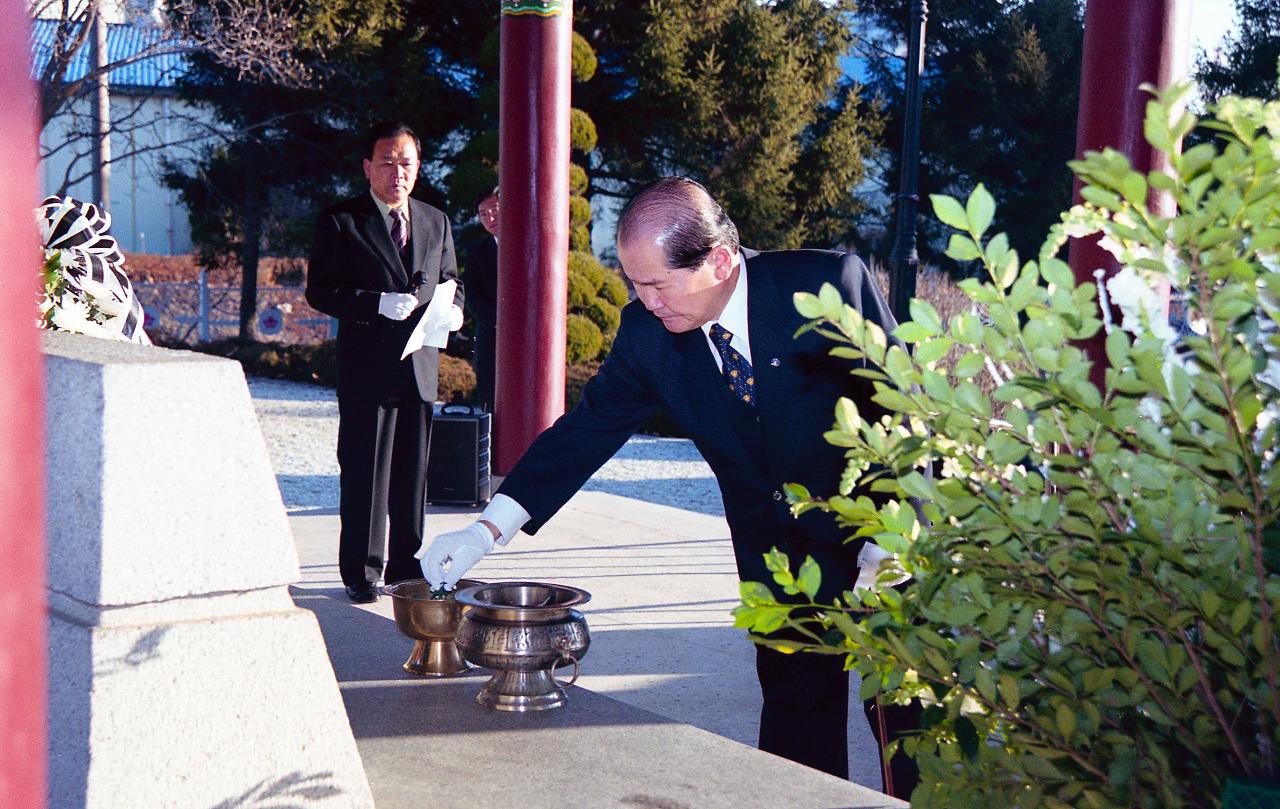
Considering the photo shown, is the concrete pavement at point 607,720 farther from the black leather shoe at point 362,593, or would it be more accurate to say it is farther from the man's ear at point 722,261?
the man's ear at point 722,261

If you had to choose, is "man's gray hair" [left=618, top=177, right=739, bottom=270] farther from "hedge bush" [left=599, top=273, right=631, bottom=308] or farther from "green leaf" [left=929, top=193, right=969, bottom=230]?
"hedge bush" [left=599, top=273, right=631, bottom=308]

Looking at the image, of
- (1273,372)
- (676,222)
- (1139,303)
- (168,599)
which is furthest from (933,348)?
(676,222)

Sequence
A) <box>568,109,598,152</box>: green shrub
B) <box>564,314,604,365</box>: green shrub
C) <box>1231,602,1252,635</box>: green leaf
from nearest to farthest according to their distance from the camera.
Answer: <box>1231,602,1252,635</box>: green leaf → <box>564,314,604,365</box>: green shrub → <box>568,109,598,152</box>: green shrub

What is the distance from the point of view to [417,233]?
6.07 m

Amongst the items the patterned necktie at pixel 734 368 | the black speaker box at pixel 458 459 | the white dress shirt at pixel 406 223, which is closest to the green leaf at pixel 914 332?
the patterned necktie at pixel 734 368

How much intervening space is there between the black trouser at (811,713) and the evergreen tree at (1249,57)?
2003cm

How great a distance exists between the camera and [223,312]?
72.9 feet

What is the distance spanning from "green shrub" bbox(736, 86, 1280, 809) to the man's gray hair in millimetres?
1600

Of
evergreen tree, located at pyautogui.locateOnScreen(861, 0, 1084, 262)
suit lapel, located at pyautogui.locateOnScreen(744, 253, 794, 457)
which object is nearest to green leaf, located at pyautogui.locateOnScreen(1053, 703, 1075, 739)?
suit lapel, located at pyautogui.locateOnScreen(744, 253, 794, 457)

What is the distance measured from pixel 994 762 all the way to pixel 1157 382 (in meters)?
0.41

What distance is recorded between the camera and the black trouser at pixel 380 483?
5770 mm

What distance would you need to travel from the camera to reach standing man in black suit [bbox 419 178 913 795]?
311cm

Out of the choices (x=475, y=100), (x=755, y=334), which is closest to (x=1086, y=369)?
(x=755, y=334)

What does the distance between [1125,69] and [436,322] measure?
9.90ft
